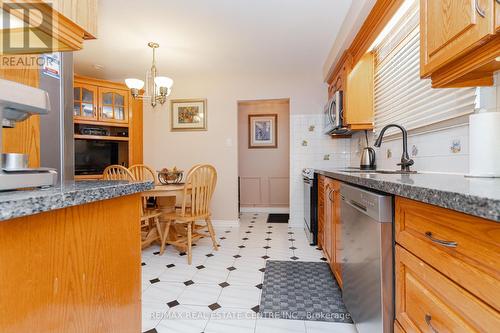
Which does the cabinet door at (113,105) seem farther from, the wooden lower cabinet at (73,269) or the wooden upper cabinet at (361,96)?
the wooden lower cabinet at (73,269)

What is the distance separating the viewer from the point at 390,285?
3.26 ft

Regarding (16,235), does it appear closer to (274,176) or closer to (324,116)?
(324,116)

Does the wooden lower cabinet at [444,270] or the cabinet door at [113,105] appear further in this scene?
the cabinet door at [113,105]

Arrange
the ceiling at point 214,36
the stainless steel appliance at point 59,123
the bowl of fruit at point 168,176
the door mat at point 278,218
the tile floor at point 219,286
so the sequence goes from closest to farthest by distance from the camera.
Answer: the stainless steel appliance at point 59,123 < the tile floor at point 219,286 < the ceiling at point 214,36 < the bowl of fruit at point 168,176 < the door mat at point 278,218

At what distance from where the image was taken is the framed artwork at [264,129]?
5.25 meters

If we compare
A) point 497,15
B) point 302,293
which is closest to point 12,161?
point 497,15

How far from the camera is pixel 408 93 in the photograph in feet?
6.19

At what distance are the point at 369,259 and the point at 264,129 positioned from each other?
4330mm

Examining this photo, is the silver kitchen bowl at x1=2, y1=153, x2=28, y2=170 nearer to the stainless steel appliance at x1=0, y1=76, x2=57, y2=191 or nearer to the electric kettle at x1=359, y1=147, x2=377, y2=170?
the stainless steel appliance at x1=0, y1=76, x2=57, y2=191

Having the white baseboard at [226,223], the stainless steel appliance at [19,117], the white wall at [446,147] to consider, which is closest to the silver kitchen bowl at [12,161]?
the stainless steel appliance at [19,117]

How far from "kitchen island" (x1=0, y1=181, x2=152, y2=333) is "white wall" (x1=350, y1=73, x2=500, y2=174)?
1576 mm

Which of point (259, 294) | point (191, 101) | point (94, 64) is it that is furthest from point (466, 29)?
point (94, 64)

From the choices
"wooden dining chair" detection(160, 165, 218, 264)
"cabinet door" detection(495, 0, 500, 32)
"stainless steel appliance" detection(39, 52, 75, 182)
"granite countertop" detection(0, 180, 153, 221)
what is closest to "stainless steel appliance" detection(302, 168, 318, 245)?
"wooden dining chair" detection(160, 165, 218, 264)

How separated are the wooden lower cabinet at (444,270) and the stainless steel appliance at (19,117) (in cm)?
110
